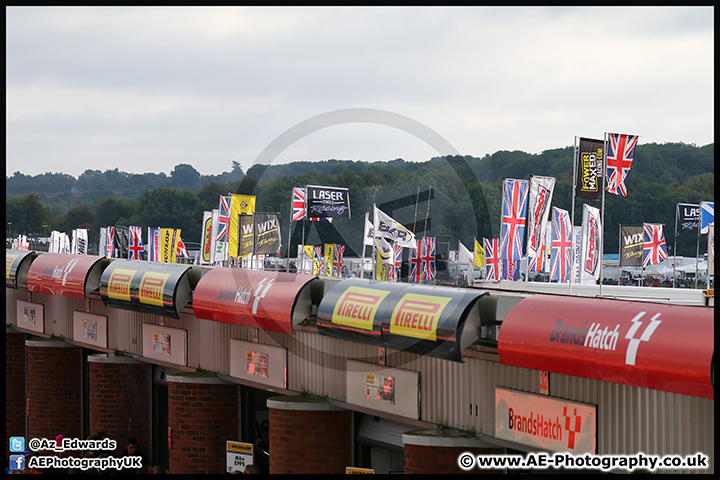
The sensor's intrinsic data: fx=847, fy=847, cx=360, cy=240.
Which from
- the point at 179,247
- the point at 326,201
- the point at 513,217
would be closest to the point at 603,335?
the point at 326,201

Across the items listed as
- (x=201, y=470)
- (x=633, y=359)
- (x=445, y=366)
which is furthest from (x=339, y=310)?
(x=201, y=470)

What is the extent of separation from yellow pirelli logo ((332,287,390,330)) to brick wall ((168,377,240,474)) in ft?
17.3

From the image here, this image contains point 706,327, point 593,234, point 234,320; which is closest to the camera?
point 706,327

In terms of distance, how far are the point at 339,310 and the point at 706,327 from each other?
17.9 feet

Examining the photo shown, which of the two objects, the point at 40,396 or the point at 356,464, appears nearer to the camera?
the point at 356,464

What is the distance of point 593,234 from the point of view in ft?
122

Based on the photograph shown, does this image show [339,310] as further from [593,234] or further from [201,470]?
[593,234]

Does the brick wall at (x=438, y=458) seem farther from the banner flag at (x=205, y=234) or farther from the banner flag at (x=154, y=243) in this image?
the banner flag at (x=154, y=243)

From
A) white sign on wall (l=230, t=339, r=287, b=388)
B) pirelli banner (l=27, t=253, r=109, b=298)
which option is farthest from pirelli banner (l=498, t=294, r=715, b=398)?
pirelli banner (l=27, t=253, r=109, b=298)

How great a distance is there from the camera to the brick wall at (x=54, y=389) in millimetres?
21562

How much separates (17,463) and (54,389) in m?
2.71

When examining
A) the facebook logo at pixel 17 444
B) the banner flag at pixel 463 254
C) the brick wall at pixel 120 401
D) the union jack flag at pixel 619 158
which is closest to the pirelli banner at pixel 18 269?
the facebook logo at pixel 17 444

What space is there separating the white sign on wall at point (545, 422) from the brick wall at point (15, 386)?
17.5 meters

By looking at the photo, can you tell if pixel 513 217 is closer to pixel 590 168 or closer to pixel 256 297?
pixel 590 168
